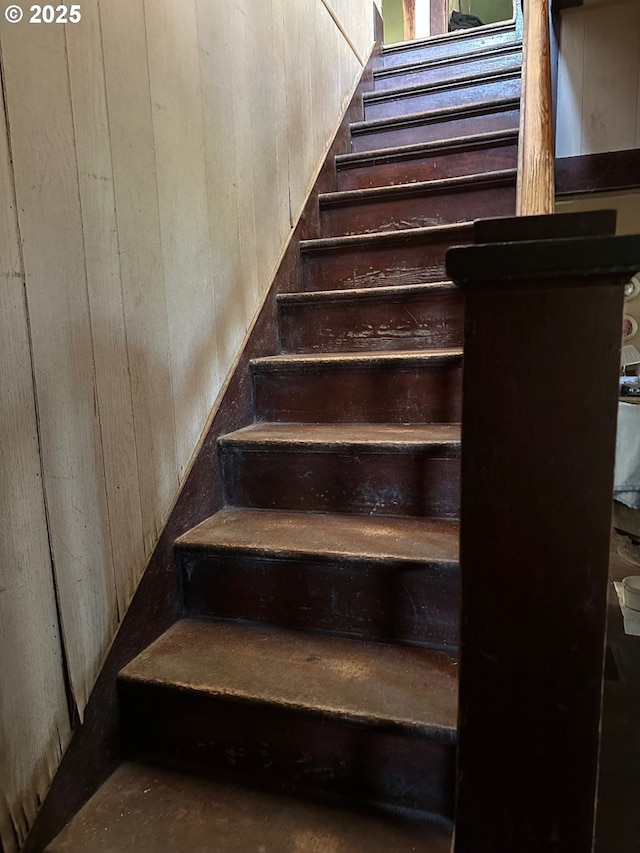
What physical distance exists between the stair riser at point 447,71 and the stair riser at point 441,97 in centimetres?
5

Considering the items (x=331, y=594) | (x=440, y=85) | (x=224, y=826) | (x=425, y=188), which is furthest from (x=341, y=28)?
(x=224, y=826)

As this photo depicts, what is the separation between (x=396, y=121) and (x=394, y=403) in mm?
1599

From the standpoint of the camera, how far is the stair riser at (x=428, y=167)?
2020 mm

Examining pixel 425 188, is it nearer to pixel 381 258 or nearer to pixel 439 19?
pixel 381 258

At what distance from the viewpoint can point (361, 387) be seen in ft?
4.88

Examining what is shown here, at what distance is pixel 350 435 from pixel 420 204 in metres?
1.08

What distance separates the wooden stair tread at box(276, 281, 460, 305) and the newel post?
1.02 meters

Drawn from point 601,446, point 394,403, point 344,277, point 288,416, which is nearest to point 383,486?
point 394,403

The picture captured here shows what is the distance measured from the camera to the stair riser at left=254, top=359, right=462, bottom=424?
4.64ft

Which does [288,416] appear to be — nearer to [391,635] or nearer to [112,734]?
[391,635]

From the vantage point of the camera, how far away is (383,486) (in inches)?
50.4

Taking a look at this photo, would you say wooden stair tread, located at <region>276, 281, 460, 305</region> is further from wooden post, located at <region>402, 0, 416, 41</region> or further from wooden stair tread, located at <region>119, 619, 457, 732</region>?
wooden post, located at <region>402, 0, 416, 41</region>

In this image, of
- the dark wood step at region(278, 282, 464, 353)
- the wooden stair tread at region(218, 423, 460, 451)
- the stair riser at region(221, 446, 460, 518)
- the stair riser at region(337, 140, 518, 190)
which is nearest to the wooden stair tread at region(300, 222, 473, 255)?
the dark wood step at region(278, 282, 464, 353)

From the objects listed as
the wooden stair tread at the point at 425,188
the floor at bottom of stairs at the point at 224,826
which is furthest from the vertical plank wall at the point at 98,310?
the wooden stair tread at the point at 425,188
